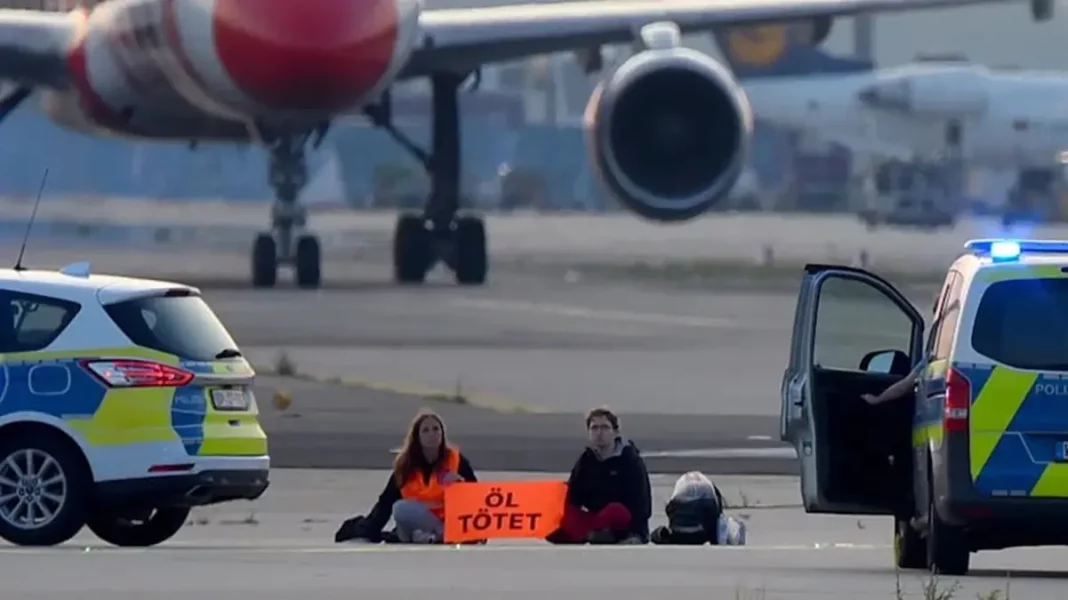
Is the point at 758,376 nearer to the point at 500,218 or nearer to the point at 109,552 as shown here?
the point at 109,552

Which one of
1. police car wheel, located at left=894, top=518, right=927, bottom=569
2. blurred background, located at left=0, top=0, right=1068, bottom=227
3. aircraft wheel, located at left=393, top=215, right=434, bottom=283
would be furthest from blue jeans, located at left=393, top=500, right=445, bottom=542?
blurred background, located at left=0, top=0, right=1068, bottom=227

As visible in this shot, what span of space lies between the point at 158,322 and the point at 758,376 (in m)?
11.2

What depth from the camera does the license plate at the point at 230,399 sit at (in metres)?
13.3

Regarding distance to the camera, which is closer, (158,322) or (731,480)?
(158,322)

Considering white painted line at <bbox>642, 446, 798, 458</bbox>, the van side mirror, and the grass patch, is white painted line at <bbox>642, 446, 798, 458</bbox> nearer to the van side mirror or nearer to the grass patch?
the van side mirror

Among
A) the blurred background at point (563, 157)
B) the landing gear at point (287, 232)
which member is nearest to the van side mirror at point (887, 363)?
the landing gear at point (287, 232)

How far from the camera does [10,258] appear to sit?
1610 inches

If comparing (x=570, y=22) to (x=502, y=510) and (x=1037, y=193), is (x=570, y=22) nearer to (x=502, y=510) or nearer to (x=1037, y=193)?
(x=502, y=510)

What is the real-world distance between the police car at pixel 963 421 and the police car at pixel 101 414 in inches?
101

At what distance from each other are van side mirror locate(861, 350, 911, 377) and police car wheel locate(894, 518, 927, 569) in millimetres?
718

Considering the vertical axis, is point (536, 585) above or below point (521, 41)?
below

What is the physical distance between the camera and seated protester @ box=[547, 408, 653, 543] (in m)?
13.4

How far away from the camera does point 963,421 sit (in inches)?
440

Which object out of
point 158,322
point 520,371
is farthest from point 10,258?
point 158,322
